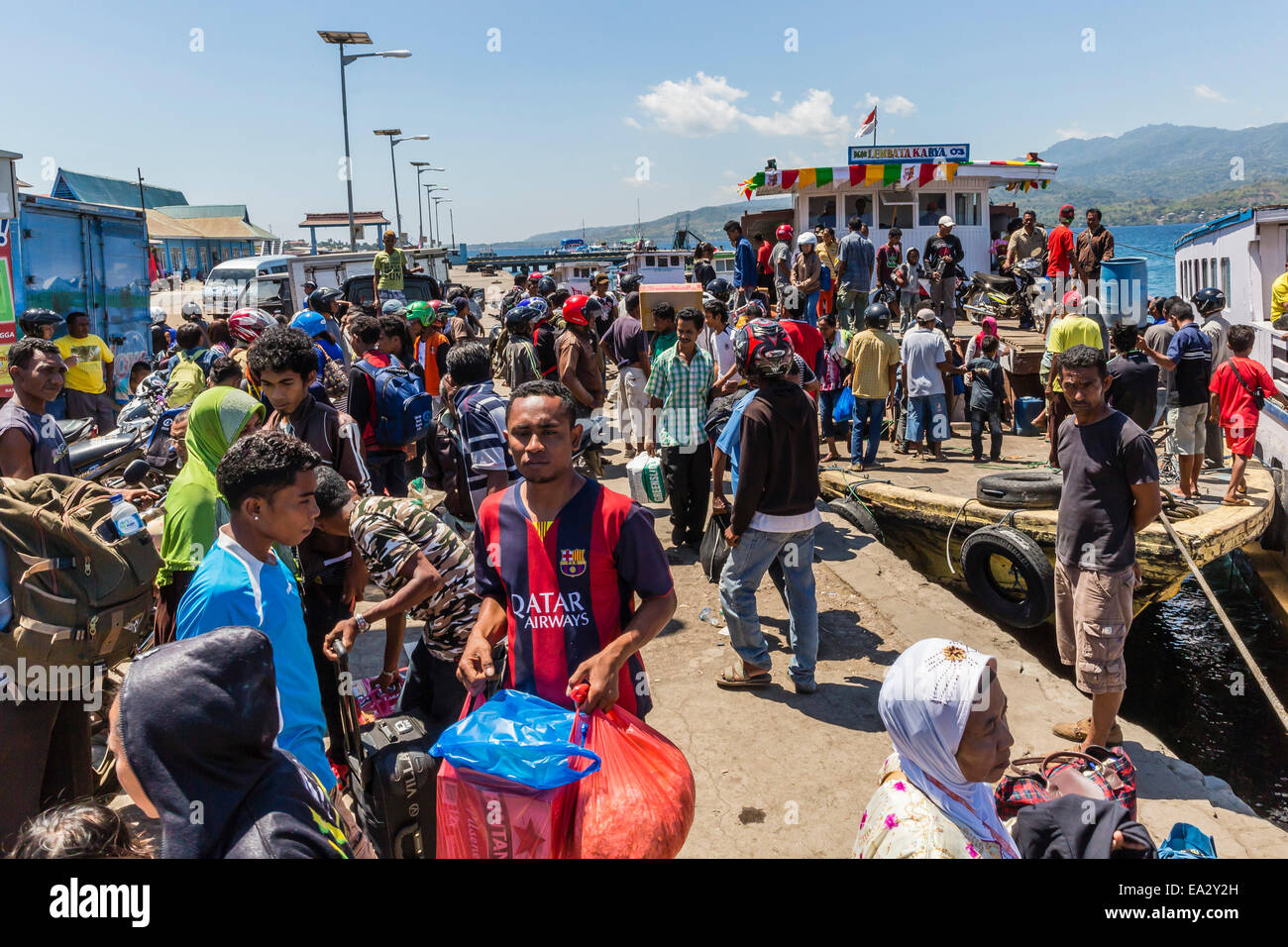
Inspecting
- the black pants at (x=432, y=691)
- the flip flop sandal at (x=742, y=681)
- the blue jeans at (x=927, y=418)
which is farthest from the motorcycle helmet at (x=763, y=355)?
the blue jeans at (x=927, y=418)

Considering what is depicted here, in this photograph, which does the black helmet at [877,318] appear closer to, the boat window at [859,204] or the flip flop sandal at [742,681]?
the flip flop sandal at [742,681]

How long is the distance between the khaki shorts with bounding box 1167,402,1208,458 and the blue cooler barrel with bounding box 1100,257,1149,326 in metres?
6.71

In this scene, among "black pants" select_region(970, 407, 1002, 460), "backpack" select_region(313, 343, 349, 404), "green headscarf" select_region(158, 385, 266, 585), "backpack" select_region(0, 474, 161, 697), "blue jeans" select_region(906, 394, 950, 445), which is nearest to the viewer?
"backpack" select_region(0, 474, 161, 697)

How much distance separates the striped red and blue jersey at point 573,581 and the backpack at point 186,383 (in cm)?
555

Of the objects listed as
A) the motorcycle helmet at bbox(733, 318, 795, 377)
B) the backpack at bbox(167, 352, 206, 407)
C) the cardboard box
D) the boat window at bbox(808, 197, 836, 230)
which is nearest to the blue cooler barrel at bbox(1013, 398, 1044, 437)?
the cardboard box

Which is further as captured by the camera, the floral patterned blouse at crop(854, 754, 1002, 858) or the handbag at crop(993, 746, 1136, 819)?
the handbag at crop(993, 746, 1136, 819)

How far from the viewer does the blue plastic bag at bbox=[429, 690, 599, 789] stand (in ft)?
7.56

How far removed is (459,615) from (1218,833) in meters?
3.55

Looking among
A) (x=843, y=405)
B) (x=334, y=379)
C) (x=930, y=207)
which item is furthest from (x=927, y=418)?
(x=930, y=207)

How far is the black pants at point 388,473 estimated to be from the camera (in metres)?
6.23

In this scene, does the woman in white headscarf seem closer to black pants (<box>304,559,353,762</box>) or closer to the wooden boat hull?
black pants (<box>304,559,353,762</box>)
